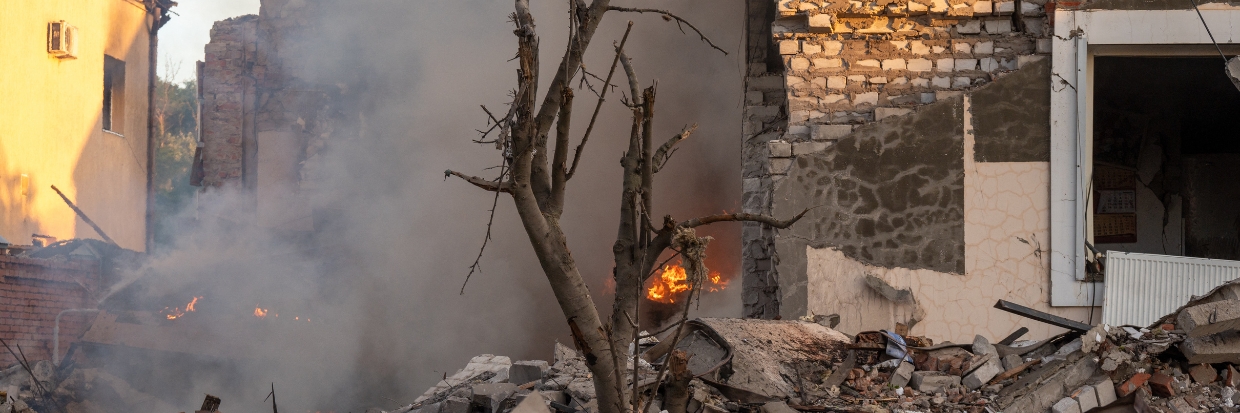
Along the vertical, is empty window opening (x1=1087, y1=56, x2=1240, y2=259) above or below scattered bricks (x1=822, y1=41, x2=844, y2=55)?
below

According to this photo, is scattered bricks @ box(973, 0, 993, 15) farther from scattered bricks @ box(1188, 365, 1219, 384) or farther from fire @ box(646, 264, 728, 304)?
fire @ box(646, 264, 728, 304)

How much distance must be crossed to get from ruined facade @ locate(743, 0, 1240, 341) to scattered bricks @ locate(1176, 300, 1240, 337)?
253cm

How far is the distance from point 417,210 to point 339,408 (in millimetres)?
3716

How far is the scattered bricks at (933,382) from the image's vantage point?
240 inches

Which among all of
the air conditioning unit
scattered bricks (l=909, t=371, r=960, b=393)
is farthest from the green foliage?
scattered bricks (l=909, t=371, r=960, b=393)

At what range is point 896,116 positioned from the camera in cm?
842

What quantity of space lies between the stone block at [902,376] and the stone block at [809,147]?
2.72 meters

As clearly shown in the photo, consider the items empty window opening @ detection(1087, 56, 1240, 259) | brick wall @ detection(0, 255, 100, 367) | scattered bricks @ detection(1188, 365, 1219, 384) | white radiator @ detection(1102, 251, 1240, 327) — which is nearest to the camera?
scattered bricks @ detection(1188, 365, 1219, 384)

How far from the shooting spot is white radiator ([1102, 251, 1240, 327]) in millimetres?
8164

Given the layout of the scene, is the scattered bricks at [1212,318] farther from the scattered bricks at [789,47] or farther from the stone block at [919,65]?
the scattered bricks at [789,47]

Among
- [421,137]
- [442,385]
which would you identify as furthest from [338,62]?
[442,385]

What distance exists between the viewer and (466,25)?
1509 cm

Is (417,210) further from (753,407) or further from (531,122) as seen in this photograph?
(531,122)

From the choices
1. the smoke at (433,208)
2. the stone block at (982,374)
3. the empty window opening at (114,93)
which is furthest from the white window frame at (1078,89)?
the empty window opening at (114,93)
